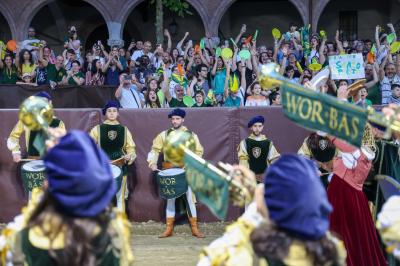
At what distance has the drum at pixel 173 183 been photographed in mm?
8266

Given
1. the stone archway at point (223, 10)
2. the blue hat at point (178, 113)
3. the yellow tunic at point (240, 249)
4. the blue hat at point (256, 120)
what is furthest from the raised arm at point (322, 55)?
the yellow tunic at point (240, 249)

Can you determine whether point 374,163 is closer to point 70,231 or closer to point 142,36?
point 70,231

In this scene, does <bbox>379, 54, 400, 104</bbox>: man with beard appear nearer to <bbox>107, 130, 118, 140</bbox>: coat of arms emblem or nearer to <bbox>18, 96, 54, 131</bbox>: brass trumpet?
<bbox>107, 130, 118, 140</bbox>: coat of arms emblem

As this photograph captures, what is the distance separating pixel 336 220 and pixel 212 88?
563cm

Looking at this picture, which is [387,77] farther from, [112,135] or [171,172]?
[112,135]

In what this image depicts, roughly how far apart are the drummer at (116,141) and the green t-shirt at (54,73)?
119 inches

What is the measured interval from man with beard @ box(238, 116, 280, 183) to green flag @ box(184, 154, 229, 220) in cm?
536

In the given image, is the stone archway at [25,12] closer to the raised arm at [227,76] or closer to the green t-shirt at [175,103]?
the raised arm at [227,76]

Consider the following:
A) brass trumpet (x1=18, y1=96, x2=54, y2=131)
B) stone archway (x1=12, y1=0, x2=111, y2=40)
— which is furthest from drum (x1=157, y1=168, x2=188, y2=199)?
stone archway (x1=12, y1=0, x2=111, y2=40)

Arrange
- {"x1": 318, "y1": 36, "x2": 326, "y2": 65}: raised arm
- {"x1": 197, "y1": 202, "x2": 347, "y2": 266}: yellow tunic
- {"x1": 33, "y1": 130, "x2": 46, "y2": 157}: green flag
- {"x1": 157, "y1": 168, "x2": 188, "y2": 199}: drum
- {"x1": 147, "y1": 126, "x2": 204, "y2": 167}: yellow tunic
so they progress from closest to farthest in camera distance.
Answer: {"x1": 197, "y1": 202, "x2": 347, "y2": 266}: yellow tunic
{"x1": 33, "y1": 130, "x2": 46, "y2": 157}: green flag
{"x1": 157, "y1": 168, "x2": 188, "y2": 199}: drum
{"x1": 147, "y1": 126, "x2": 204, "y2": 167}: yellow tunic
{"x1": 318, "y1": 36, "x2": 326, "y2": 65}: raised arm

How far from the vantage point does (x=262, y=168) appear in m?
8.37

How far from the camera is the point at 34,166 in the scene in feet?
26.9

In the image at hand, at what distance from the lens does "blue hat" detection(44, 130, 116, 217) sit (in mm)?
2461

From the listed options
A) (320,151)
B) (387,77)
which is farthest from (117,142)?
(387,77)
